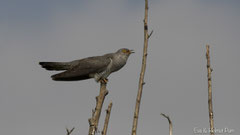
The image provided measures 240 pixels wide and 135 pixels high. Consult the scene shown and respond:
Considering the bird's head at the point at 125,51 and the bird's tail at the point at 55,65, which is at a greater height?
the bird's head at the point at 125,51

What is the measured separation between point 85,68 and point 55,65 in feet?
2.20

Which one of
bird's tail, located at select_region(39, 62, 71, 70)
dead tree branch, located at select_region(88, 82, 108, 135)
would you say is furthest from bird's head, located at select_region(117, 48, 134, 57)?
dead tree branch, located at select_region(88, 82, 108, 135)

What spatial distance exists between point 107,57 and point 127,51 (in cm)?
80

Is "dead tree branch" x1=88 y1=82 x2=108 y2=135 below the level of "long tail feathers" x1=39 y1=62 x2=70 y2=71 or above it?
below

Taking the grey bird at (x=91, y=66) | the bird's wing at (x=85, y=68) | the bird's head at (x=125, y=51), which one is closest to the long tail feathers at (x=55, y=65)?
the grey bird at (x=91, y=66)

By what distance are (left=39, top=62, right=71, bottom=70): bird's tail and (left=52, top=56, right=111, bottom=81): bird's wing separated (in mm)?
196

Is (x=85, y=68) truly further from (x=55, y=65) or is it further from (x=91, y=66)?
(x=55, y=65)

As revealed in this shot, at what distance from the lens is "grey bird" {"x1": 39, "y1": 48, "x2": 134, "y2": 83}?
849 centimetres

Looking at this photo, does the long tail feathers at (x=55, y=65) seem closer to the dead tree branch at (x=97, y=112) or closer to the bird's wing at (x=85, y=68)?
the bird's wing at (x=85, y=68)

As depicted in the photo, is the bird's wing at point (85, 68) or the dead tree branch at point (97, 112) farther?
the bird's wing at point (85, 68)

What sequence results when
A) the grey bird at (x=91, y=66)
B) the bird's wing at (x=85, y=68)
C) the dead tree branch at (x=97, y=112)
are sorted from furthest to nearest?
the grey bird at (x=91, y=66), the bird's wing at (x=85, y=68), the dead tree branch at (x=97, y=112)

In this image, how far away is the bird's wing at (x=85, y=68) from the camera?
8383 mm

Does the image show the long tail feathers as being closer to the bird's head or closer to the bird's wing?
the bird's wing

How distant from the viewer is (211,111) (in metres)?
3.78
